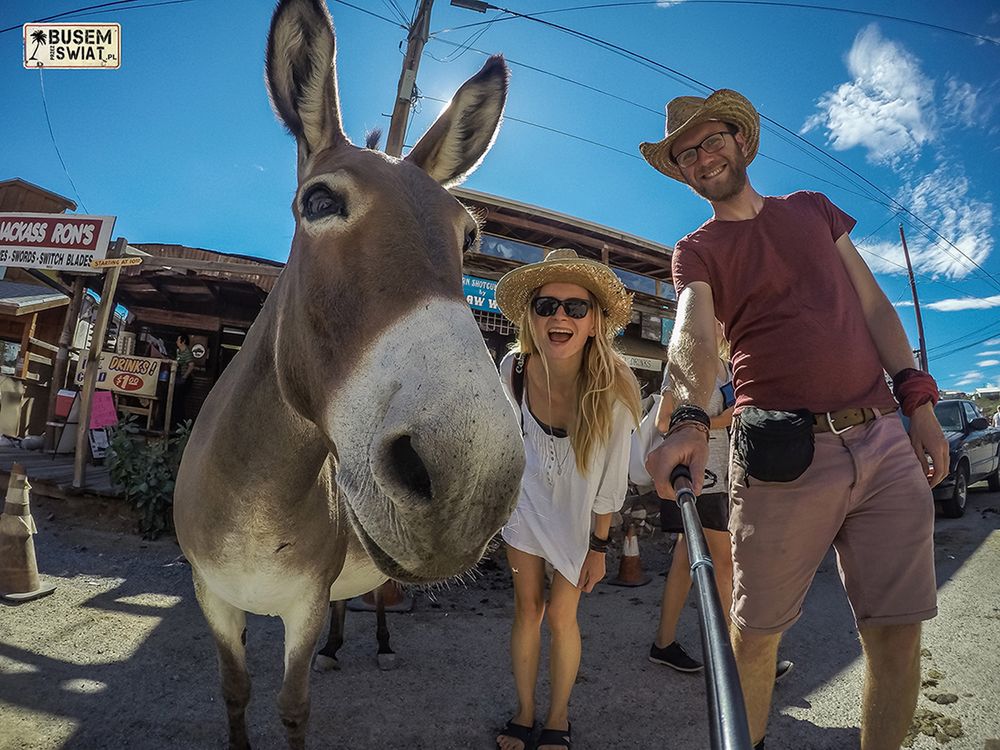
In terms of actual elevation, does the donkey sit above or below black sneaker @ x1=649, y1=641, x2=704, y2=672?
above

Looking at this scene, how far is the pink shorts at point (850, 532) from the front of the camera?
1791mm

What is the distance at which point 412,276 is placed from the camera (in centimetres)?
127

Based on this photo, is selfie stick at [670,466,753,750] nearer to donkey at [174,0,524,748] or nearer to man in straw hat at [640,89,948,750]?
donkey at [174,0,524,748]

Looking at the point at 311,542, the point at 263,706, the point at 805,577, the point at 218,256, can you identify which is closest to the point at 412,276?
the point at 311,542

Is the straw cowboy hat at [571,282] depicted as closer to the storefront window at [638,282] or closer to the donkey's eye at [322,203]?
the donkey's eye at [322,203]

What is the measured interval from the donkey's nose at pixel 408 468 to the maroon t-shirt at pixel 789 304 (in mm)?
1621

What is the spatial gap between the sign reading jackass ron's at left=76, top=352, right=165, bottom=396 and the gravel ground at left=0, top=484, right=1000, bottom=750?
399 cm

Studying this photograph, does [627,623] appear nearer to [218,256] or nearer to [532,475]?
[532,475]

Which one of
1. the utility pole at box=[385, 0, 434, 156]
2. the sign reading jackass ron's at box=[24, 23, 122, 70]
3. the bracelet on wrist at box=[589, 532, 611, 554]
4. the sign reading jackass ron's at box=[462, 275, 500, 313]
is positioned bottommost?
the bracelet on wrist at box=[589, 532, 611, 554]

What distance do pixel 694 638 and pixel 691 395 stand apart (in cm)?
352

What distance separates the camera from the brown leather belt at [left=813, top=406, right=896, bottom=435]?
1.95 metres

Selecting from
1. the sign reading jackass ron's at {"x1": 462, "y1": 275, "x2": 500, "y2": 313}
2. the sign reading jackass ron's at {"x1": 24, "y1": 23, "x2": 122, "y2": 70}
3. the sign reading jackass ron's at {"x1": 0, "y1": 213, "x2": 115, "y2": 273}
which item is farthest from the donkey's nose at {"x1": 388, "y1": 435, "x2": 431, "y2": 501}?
the sign reading jackass ron's at {"x1": 462, "y1": 275, "x2": 500, "y2": 313}

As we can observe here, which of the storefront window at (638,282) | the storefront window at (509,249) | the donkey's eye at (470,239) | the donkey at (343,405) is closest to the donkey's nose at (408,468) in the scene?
Answer: the donkey at (343,405)

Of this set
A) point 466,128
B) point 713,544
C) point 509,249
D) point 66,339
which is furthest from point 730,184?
point 66,339
